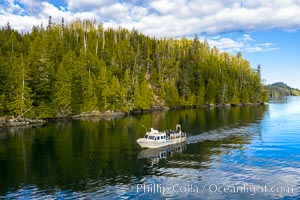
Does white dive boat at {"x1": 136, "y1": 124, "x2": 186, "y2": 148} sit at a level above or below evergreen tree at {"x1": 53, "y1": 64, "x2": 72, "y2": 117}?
below

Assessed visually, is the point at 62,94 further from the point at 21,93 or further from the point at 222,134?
the point at 222,134

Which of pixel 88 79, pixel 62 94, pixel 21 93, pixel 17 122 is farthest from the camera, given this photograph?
pixel 88 79

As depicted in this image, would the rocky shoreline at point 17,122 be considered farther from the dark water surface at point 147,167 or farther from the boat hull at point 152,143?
the boat hull at point 152,143

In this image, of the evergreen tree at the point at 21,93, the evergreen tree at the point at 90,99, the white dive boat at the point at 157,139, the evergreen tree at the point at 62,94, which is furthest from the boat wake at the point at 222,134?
the evergreen tree at the point at 90,99

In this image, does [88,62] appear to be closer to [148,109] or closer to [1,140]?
[148,109]

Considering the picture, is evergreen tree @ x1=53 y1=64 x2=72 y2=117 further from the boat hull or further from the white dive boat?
the boat hull

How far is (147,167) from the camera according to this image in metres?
43.8

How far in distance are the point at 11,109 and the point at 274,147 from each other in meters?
73.3

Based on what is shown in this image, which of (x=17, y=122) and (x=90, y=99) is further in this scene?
(x=90, y=99)

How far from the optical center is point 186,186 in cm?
3544

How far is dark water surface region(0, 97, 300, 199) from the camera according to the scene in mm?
33656

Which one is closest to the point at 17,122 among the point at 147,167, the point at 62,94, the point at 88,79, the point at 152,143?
the point at 62,94

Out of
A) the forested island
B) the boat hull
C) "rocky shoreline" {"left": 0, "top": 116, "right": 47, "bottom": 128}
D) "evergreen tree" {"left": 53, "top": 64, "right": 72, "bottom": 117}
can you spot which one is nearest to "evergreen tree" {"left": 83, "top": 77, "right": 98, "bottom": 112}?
the forested island

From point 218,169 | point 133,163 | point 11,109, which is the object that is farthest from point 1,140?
point 218,169
